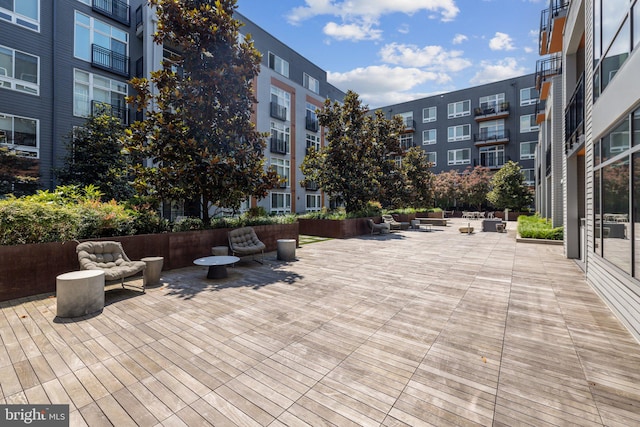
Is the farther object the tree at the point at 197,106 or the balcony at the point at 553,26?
the balcony at the point at 553,26

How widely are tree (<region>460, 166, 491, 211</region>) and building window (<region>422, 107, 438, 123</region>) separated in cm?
1080

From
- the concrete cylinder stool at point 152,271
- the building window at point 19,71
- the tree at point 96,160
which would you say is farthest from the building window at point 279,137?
the concrete cylinder stool at point 152,271

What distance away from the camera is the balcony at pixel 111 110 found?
13.8 meters

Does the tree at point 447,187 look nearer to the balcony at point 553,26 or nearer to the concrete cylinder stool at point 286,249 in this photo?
the balcony at point 553,26

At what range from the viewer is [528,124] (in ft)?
104

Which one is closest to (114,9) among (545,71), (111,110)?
(111,110)

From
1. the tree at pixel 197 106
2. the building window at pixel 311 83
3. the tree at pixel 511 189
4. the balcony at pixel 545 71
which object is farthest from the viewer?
the building window at pixel 311 83

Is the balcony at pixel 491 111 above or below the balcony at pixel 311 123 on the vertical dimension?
above

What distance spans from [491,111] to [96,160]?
124ft

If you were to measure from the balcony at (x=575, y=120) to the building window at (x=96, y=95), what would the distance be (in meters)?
Answer: 18.4

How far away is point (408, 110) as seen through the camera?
133 ft

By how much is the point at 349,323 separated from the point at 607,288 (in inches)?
185

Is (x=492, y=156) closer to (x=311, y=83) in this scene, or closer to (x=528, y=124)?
(x=528, y=124)

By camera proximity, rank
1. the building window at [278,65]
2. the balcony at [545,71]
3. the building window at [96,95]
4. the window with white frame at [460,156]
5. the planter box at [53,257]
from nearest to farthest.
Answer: the planter box at [53,257] < the building window at [96,95] < the balcony at [545,71] < the building window at [278,65] < the window with white frame at [460,156]
